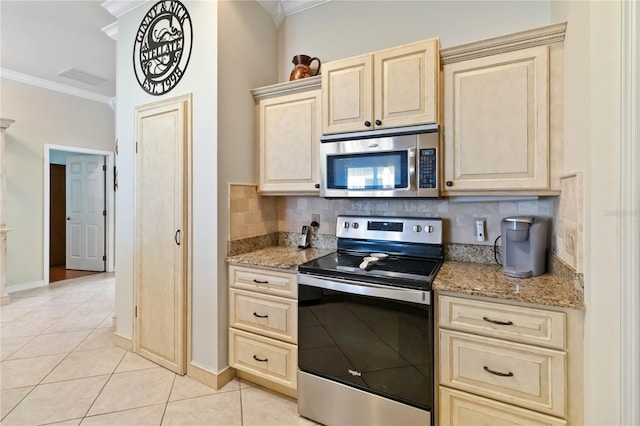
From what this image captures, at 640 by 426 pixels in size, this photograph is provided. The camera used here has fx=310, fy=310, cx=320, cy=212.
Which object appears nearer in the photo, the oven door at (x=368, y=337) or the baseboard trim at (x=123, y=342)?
the oven door at (x=368, y=337)

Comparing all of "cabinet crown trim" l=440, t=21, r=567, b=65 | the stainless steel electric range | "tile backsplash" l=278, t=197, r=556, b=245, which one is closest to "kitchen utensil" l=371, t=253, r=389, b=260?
the stainless steel electric range

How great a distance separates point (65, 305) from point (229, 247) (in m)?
3.03

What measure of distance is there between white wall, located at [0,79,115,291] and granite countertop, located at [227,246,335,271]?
411 centimetres

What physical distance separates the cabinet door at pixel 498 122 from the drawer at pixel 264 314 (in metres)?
1.22

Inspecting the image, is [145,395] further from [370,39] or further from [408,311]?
[370,39]

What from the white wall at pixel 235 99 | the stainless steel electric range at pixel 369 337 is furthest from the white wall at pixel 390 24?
the stainless steel electric range at pixel 369 337

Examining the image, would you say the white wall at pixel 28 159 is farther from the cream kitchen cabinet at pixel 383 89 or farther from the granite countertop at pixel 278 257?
the cream kitchen cabinet at pixel 383 89

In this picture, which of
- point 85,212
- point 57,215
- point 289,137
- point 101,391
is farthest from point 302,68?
point 57,215

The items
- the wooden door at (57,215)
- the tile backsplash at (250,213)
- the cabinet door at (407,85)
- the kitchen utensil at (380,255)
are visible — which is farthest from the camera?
the wooden door at (57,215)

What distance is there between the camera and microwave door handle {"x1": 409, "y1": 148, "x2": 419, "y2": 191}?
181 centimetres

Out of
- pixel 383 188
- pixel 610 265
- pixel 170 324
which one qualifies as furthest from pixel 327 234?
pixel 610 265

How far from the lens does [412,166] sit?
1.81 metres

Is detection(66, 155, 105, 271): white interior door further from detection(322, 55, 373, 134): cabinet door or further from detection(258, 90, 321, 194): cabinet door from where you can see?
detection(322, 55, 373, 134): cabinet door

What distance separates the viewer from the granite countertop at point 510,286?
4.25ft
